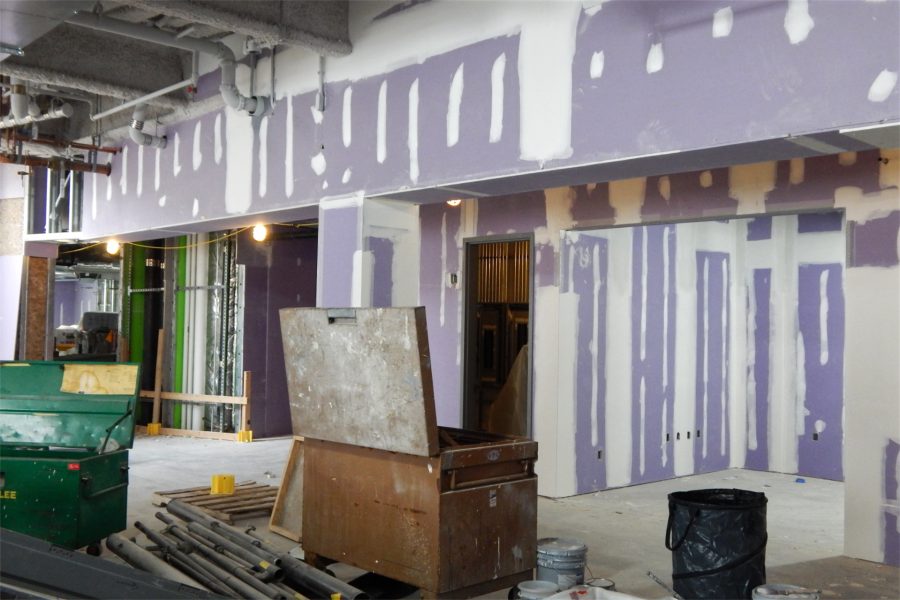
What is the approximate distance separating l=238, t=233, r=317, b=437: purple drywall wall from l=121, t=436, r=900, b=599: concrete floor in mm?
907

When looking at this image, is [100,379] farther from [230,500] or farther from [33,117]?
[33,117]

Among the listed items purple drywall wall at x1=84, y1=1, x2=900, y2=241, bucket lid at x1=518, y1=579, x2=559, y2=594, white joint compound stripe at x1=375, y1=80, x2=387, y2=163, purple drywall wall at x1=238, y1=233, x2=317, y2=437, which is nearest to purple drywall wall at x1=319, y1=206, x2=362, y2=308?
purple drywall wall at x1=84, y1=1, x2=900, y2=241

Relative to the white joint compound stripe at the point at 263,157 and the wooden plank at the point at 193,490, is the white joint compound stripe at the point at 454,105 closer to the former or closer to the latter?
the white joint compound stripe at the point at 263,157

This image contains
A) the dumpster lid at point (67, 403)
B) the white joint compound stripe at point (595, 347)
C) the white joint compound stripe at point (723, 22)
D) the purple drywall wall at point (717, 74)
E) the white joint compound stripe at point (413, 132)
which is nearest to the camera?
the purple drywall wall at point (717, 74)

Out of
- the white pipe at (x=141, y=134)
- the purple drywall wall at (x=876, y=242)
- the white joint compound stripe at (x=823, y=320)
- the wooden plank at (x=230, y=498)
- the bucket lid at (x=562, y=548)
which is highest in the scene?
the white pipe at (x=141, y=134)

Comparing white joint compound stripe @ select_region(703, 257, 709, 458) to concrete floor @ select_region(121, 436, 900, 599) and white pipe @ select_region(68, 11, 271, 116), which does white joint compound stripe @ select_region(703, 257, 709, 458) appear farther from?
white pipe @ select_region(68, 11, 271, 116)

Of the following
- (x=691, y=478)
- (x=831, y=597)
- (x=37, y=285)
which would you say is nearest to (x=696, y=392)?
(x=691, y=478)

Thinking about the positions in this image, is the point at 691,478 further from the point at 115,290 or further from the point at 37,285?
the point at 115,290

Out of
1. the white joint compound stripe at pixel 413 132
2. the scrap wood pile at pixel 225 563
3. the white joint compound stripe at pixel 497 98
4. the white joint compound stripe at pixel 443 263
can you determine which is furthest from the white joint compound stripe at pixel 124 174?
the white joint compound stripe at pixel 497 98

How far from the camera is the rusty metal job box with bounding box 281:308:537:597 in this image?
4.81 metres

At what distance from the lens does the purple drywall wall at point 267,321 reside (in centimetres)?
1202

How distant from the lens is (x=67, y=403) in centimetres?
665

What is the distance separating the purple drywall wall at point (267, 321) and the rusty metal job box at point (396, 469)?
6.61m

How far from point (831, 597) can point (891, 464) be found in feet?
4.11
